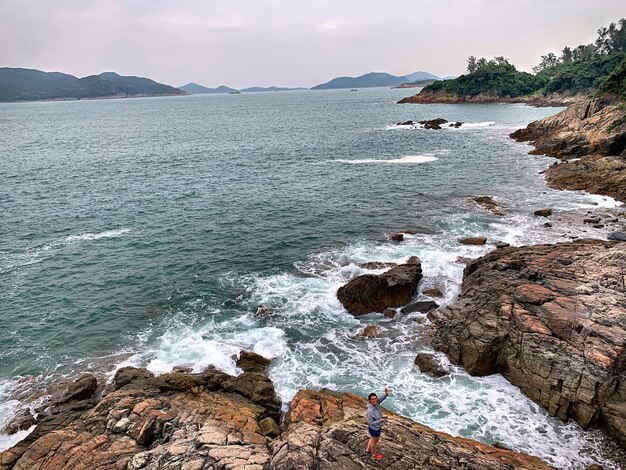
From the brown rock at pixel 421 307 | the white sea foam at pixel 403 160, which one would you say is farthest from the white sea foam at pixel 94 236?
the white sea foam at pixel 403 160

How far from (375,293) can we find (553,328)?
1262 centimetres

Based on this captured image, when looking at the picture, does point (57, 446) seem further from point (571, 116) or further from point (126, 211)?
point (571, 116)

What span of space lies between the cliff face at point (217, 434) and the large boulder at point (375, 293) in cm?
1080

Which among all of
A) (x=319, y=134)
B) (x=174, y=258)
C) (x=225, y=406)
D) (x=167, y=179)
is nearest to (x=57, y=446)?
(x=225, y=406)

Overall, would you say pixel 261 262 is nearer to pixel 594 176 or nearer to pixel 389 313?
pixel 389 313

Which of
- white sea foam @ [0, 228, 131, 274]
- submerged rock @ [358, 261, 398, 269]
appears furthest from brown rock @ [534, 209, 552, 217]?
white sea foam @ [0, 228, 131, 274]

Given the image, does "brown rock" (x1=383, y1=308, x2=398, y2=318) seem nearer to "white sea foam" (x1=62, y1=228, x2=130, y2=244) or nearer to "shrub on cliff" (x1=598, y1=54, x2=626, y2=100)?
"white sea foam" (x1=62, y1=228, x2=130, y2=244)

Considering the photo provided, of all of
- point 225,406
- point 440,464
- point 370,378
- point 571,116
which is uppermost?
point 571,116

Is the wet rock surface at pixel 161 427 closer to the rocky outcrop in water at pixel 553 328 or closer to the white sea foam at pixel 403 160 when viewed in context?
the rocky outcrop in water at pixel 553 328

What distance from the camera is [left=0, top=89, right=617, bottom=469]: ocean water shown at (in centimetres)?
2369

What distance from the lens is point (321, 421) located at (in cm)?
1784

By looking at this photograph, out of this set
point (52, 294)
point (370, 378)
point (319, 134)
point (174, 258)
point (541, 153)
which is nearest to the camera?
point (370, 378)

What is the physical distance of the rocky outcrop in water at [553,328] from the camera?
19.6m

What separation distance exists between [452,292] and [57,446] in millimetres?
28014
